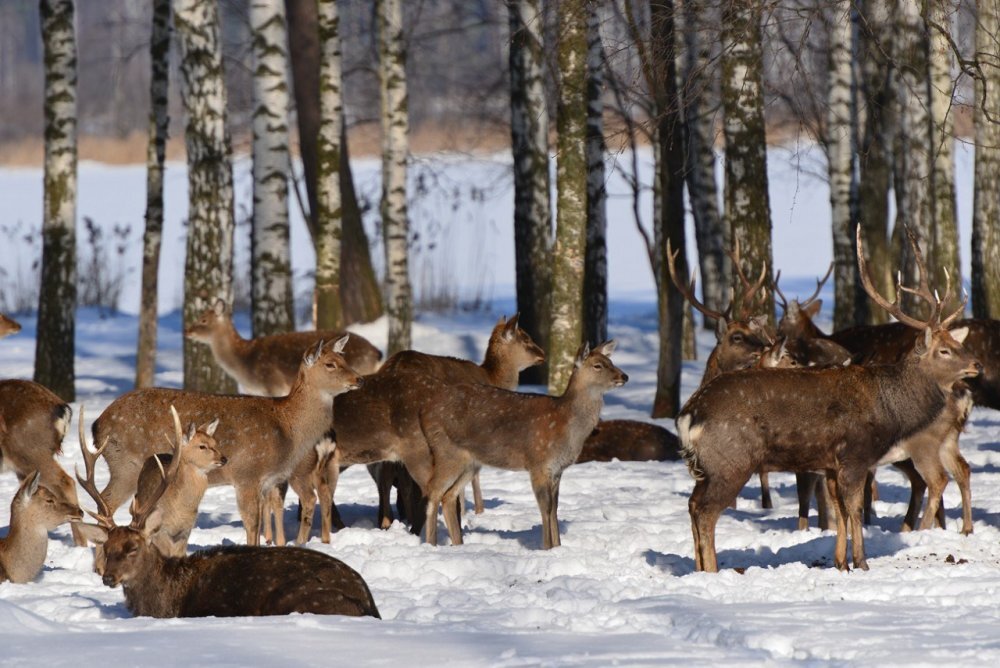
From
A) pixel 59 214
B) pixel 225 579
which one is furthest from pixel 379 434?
pixel 59 214

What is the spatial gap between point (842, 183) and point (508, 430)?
12512 mm

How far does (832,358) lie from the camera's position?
462 inches

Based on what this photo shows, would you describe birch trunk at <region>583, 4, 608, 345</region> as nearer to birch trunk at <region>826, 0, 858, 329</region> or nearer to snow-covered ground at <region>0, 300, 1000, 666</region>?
snow-covered ground at <region>0, 300, 1000, 666</region>

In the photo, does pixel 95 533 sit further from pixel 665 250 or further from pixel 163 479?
pixel 665 250

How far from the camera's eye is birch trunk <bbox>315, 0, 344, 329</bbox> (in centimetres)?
1669

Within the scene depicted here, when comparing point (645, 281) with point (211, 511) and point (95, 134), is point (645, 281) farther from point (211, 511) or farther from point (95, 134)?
point (95, 134)

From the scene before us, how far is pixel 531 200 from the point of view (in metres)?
17.9

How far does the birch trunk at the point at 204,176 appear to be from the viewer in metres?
14.5

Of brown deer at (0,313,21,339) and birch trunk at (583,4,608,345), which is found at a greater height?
birch trunk at (583,4,608,345)

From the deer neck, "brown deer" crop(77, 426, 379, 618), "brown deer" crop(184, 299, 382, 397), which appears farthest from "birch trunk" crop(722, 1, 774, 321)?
"brown deer" crop(77, 426, 379, 618)

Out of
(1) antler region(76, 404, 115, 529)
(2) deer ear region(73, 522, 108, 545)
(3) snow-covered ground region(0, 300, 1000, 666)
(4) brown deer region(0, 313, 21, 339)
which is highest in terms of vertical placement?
(4) brown deer region(0, 313, 21, 339)

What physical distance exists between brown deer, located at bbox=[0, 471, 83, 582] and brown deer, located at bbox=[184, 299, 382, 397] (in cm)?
462

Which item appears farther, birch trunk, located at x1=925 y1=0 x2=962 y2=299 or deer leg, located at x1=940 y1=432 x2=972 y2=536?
birch trunk, located at x1=925 y1=0 x2=962 y2=299

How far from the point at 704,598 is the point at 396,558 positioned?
1.92 meters
